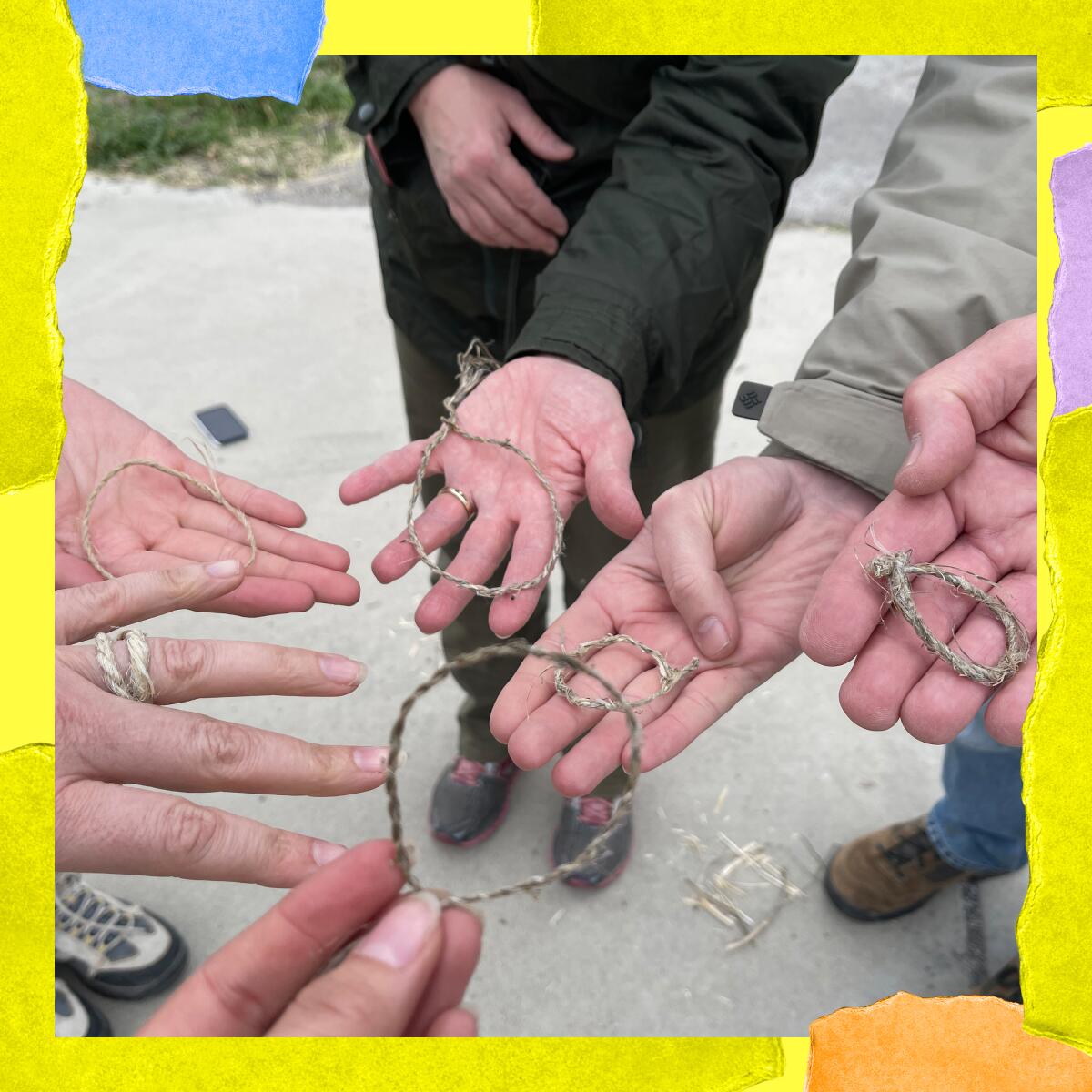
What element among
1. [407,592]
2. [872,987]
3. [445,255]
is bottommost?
[872,987]

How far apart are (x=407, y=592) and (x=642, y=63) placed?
2.06ft

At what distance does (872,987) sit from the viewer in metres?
0.92

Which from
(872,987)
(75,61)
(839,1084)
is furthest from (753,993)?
(75,61)

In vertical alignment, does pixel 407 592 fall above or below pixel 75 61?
below

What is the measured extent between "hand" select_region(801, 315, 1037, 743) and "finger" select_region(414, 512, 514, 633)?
0.95 feet

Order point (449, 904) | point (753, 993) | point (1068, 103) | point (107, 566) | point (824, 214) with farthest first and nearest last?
point (824, 214) < point (753, 993) < point (107, 566) < point (1068, 103) < point (449, 904)

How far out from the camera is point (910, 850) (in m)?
1.23

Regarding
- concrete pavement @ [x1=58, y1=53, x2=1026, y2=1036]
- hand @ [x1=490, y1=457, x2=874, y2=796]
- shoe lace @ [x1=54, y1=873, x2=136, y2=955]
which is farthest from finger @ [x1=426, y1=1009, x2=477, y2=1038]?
shoe lace @ [x1=54, y1=873, x2=136, y2=955]

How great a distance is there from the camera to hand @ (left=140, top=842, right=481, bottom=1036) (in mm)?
490

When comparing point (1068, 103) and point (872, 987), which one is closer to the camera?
point (1068, 103)

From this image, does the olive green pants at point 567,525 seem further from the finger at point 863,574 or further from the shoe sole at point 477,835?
the finger at point 863,574

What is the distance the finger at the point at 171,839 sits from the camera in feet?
1.93

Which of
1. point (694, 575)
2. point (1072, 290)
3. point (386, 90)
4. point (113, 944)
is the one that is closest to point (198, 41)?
point (386, 90)

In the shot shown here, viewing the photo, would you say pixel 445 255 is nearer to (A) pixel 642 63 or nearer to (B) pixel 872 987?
(A) pixel 642 63
